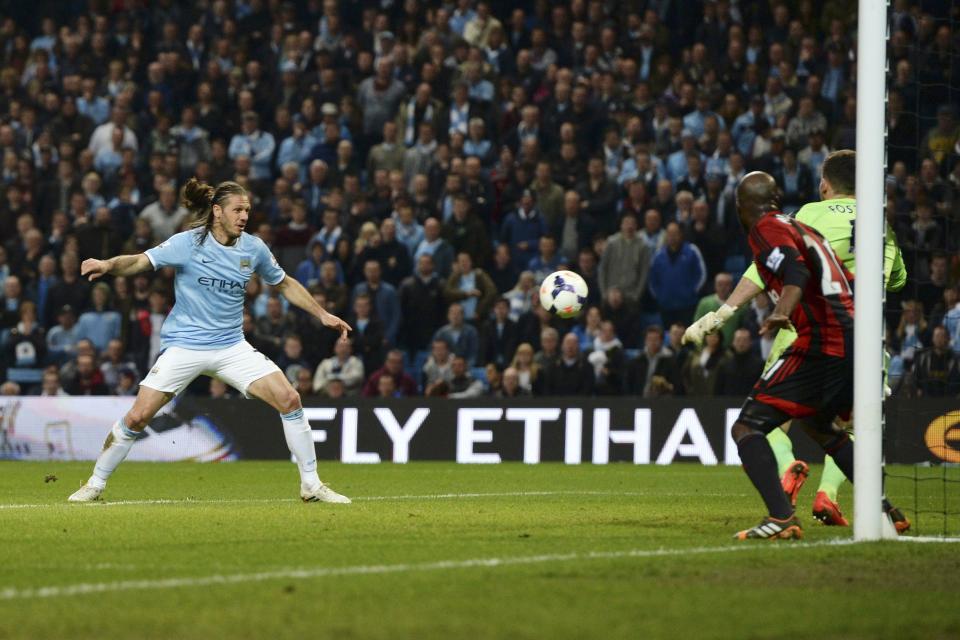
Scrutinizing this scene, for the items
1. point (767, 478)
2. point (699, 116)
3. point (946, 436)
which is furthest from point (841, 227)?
point (699, 116)

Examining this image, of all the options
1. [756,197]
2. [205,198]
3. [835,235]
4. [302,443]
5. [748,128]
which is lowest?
[302,443]

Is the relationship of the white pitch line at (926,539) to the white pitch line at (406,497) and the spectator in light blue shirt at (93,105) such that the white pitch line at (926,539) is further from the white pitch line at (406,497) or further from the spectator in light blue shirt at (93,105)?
the spectator in light blue shirt at (93,105)

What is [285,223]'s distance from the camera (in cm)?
2258

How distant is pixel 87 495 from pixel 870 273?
594 cm

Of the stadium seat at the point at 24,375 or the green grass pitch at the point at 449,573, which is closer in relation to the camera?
the green grass pitch at the point at 449,573

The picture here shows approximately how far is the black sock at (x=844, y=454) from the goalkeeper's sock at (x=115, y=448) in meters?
4.78

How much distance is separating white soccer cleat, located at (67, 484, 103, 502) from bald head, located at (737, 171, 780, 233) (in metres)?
5.22

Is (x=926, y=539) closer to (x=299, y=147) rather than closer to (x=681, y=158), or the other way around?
(x=681, y=158)

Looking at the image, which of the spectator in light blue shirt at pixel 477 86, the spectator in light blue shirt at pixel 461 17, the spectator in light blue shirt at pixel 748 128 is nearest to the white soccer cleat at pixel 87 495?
the spectator in light blue shirt at pixel 748 128

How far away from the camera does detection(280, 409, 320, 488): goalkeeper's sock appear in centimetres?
1104

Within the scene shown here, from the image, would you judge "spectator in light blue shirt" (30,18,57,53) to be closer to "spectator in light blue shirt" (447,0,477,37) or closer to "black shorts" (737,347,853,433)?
"spectator in light blue shirt" (447,0,477,37)

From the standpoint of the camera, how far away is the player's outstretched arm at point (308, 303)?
1108 cm

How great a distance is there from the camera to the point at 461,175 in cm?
2166

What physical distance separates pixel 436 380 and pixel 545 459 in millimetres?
2024
